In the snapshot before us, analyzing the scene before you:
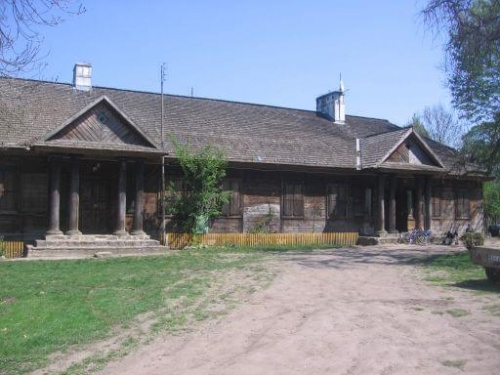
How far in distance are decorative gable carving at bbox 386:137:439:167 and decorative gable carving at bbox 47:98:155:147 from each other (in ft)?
39.1

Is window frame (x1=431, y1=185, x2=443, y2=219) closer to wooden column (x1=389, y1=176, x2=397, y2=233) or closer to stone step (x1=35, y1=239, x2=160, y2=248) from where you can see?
wooden column (x1=389, y1=176, x2=397, y2=233)

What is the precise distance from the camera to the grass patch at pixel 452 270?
1302 centimetres

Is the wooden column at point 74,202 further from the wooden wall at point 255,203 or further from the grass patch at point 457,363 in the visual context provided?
the grass patch at point 457,363

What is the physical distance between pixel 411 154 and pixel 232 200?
8.98 metres

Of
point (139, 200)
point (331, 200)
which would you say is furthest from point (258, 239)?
point (139, 200)

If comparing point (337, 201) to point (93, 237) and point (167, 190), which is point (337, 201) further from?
point (93, 237)

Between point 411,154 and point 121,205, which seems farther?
point 411,154

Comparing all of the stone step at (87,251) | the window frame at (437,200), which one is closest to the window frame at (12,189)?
the stone step at (87,251)

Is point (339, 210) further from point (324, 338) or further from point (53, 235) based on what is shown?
point (324, 338)

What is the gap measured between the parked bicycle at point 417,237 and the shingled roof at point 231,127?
3.71 m

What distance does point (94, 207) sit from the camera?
21922mm

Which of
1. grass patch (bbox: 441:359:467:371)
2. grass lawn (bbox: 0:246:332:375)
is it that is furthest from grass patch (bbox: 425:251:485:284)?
grass patch (bbox: 441:359:467:371)

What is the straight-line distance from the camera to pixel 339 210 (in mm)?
26484

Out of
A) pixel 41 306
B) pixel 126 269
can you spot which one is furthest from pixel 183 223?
pixel 41 306
